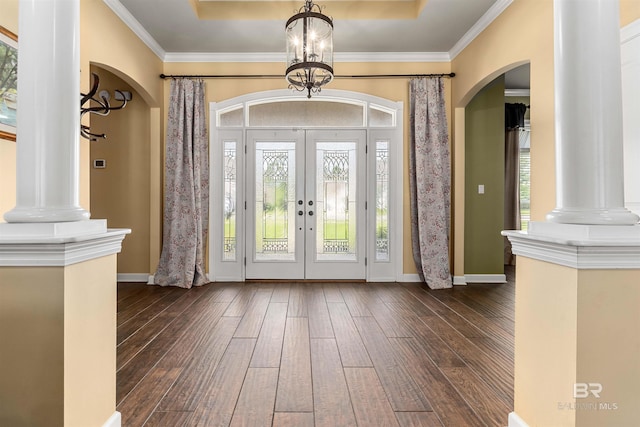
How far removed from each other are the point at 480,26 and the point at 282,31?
2.20m

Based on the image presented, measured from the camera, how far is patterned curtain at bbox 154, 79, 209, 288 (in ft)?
15.0

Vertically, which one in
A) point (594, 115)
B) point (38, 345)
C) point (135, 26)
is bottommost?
point (38, 345)

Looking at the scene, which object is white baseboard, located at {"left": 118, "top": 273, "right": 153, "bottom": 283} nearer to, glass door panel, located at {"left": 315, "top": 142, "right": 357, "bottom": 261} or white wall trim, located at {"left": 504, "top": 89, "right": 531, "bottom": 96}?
glass door panel, located at {"left": 315, "top": 142, "right": 357, "bottom": 261}

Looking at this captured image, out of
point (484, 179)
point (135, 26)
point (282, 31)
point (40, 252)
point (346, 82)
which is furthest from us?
point (484, 179)

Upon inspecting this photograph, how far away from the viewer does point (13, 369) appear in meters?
1.26

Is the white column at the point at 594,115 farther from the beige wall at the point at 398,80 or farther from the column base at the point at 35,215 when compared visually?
the column base at the point at 35,215

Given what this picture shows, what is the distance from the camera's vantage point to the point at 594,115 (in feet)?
4.37

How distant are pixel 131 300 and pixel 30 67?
3.09 meters

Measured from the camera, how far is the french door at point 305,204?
16.0 feet

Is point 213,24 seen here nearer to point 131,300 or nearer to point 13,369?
point 131,300

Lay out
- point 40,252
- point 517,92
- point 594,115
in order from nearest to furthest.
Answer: point 40,252
point 594,115
point 517,92

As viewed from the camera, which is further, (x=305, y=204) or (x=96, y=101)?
(x=305, y=204)

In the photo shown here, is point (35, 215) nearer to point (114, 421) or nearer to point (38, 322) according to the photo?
point (38, 322)

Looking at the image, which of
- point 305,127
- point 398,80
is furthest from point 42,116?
point 398,80
